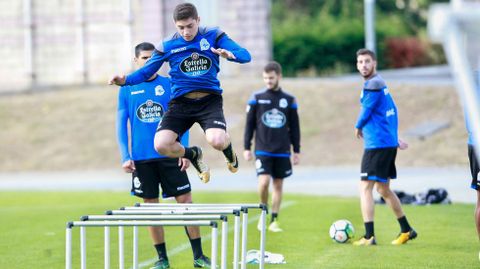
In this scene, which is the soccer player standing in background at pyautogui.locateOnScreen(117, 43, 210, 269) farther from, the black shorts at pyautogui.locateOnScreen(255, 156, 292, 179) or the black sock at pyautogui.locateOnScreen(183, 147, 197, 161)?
the black shorts at pyautogui.locateOnScreen(255, 156, 292, 179)

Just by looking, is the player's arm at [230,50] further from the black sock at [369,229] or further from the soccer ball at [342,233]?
the soccer ball at [342,233]

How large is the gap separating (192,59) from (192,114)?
505mm

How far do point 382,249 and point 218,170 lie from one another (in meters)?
16.4

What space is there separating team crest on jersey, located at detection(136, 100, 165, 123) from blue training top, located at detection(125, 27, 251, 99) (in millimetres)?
618

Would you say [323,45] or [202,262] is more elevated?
[323,45]

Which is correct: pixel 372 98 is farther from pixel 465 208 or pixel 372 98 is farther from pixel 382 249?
pixel 465 208

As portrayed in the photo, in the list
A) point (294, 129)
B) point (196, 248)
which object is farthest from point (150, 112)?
point (294, 129)

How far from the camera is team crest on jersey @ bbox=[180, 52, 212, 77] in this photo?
9914 mm

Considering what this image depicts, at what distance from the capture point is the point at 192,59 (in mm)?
9922

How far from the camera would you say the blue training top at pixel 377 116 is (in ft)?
38.5

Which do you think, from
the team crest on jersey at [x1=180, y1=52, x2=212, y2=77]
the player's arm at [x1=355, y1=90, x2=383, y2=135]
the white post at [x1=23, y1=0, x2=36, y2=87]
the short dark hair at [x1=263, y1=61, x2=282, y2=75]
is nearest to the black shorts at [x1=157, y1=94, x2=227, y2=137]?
the team crest on jersey at [x1=180, y1=52, x2=212, y2=77]

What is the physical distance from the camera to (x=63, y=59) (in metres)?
39.2

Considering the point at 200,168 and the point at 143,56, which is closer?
the point at 200,168

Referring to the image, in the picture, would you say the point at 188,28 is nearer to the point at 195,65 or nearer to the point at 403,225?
the point at 195,65
